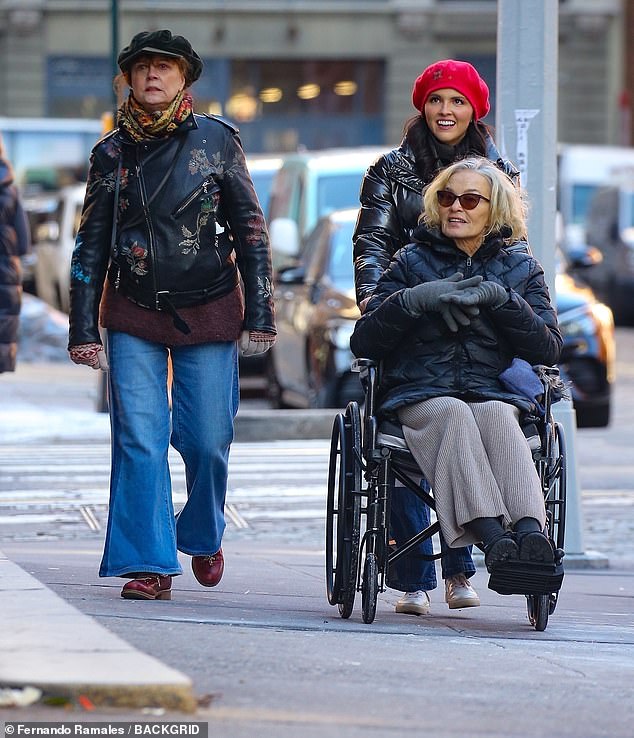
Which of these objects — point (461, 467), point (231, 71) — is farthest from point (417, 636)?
point (231, 71)

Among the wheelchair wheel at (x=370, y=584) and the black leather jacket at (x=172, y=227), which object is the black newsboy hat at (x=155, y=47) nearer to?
the black leather jacket at (x=172, y=227)

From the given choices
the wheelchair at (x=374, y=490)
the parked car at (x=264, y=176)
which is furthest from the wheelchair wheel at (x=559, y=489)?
the parked car at (x=264, y=176)

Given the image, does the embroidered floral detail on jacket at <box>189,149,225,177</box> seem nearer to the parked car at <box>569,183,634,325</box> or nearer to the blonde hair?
the blonde hair

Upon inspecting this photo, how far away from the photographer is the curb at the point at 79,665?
421 cm

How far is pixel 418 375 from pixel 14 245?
4327mm

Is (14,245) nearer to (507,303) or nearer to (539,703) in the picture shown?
(507,303)

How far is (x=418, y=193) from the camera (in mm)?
6551

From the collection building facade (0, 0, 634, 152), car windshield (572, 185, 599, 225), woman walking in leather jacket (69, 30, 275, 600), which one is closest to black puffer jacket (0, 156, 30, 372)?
woman walking in leather jacket (69, 30, 275, 600)

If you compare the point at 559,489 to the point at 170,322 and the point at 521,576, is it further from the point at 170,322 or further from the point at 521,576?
the point at 170,322

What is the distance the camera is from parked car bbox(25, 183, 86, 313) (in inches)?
1086

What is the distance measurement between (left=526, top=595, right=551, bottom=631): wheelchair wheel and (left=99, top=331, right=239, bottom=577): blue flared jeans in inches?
42.6

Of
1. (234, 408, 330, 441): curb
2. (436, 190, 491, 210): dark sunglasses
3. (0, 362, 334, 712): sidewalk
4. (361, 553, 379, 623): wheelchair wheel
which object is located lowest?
(234, 408, 330, 441): curb

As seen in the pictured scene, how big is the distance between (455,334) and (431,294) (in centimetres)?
21

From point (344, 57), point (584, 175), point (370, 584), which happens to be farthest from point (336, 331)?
point (344, 57)
